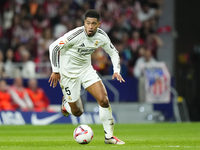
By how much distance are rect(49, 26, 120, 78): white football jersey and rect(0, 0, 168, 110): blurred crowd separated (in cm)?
628

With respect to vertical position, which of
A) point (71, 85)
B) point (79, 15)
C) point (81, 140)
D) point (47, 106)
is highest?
point (79, 15)

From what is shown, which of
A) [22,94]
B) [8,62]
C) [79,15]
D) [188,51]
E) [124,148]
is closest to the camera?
[124,148]

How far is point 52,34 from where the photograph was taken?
16.9 meters

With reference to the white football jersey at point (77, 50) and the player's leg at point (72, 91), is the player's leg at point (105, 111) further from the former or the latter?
the player's leg at point (72, 91)

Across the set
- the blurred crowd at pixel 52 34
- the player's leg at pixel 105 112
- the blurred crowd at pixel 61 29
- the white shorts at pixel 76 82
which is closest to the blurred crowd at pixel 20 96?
the blurred crowd at pixel 52 34

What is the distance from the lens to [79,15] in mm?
17297

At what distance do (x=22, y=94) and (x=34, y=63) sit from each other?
171 cm

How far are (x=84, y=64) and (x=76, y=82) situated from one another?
0.37m

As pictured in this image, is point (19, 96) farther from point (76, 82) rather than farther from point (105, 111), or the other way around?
point (105, 111)

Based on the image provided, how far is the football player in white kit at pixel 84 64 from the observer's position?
745 centimetres

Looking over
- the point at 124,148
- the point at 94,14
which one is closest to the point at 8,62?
the point at 94,14

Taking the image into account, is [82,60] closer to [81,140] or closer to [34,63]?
[81,140]

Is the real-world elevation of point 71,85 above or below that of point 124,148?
above

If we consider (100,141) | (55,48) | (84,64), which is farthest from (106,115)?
(55,48)
